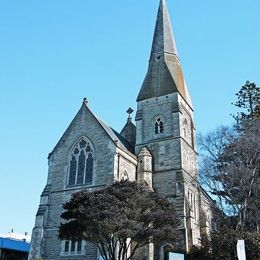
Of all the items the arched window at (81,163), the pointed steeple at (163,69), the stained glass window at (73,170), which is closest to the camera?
the arched window at (81,163)

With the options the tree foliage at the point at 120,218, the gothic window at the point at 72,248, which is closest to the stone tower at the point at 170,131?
the tree foliage at the point at 120,218

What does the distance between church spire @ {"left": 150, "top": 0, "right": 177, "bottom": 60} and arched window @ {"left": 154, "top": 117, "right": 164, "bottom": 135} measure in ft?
29.3

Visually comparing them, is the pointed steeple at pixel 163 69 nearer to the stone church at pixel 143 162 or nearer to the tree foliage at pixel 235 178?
the stone church at pixel 143 162

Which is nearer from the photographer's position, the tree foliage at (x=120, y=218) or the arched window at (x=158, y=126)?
the tree foliage at (x=120, y=218)

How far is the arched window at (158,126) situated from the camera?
36625 mm

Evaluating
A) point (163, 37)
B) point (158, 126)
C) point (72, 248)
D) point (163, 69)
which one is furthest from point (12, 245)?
point (163, 37)

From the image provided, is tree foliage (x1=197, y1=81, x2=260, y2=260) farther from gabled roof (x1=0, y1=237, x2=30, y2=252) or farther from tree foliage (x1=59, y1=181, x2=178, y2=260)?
gabled roof (x1=0, y1=237, x2=30, y2=252)

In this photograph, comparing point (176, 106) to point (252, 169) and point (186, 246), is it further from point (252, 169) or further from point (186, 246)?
point (186, 246)

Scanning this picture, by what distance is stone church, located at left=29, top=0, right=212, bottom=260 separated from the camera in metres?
29.9

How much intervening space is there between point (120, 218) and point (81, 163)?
1179 cm

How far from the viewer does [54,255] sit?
29625 millimetres

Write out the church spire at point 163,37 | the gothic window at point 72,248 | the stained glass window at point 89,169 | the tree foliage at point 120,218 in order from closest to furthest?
1. the tree foliage at point 120,218
2. the gothic window at point 72,248
3. the stained glass window at point 89,169
4. the church spire at point 163,37

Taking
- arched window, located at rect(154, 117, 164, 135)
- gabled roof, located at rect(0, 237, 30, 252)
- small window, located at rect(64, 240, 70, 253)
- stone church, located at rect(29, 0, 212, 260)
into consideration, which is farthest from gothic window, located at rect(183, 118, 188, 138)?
gabled roof, located at rect(0, 237, 30, 252)

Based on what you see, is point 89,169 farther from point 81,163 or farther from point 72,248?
point 72,248
